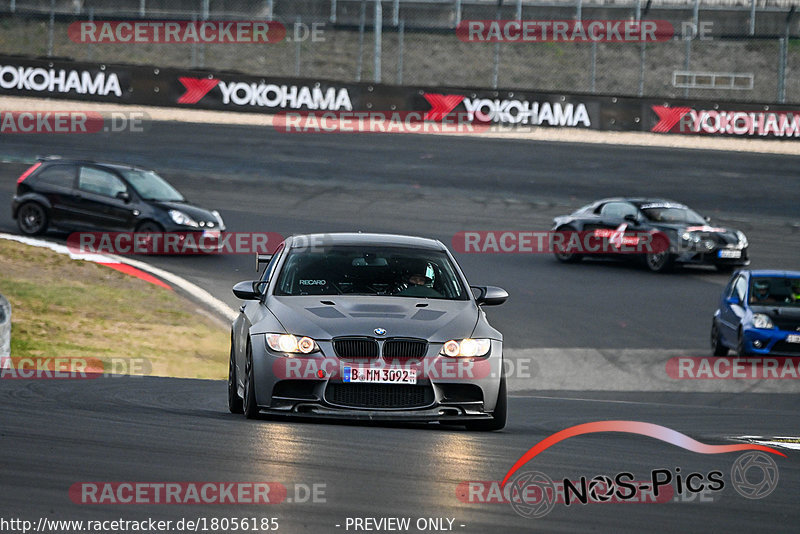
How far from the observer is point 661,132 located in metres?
32.5

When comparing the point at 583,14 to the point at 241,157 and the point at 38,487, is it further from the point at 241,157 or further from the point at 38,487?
the point at 38,487

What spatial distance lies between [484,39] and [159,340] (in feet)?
75.2

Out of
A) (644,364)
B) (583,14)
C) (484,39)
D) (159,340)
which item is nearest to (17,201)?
(159,340)

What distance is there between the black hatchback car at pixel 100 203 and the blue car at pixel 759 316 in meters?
9.40

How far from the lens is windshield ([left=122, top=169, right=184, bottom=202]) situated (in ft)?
77.2

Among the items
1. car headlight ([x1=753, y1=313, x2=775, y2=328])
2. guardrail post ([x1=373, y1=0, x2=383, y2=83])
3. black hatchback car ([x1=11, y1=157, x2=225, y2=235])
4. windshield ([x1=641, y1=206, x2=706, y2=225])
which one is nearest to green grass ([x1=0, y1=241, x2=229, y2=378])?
black hatchback car ([x1=11, y1=157, x2=225, y2=235])

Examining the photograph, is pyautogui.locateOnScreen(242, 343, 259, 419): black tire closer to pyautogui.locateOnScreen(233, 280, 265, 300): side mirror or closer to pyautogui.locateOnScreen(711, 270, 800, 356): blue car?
pyautogui.locateOnScreen(233, 280, 265, 300): side mirror

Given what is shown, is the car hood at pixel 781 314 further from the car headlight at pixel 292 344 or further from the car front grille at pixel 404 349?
the car headlight at pixel 292 344

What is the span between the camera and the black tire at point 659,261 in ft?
77.4

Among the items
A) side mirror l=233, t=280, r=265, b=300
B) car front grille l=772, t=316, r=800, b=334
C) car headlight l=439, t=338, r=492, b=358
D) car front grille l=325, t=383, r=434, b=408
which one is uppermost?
side mirror l=233, t=280, r=265, b=300

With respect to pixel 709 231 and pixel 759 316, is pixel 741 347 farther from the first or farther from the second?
pixel 709 231

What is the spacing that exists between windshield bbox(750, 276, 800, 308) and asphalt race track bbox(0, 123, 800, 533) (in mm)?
1150

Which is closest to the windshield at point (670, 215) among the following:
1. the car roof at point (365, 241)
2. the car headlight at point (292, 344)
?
the car roof at point (365, 241)

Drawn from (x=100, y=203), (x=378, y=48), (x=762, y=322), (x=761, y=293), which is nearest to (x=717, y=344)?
(x=761, y=293)
